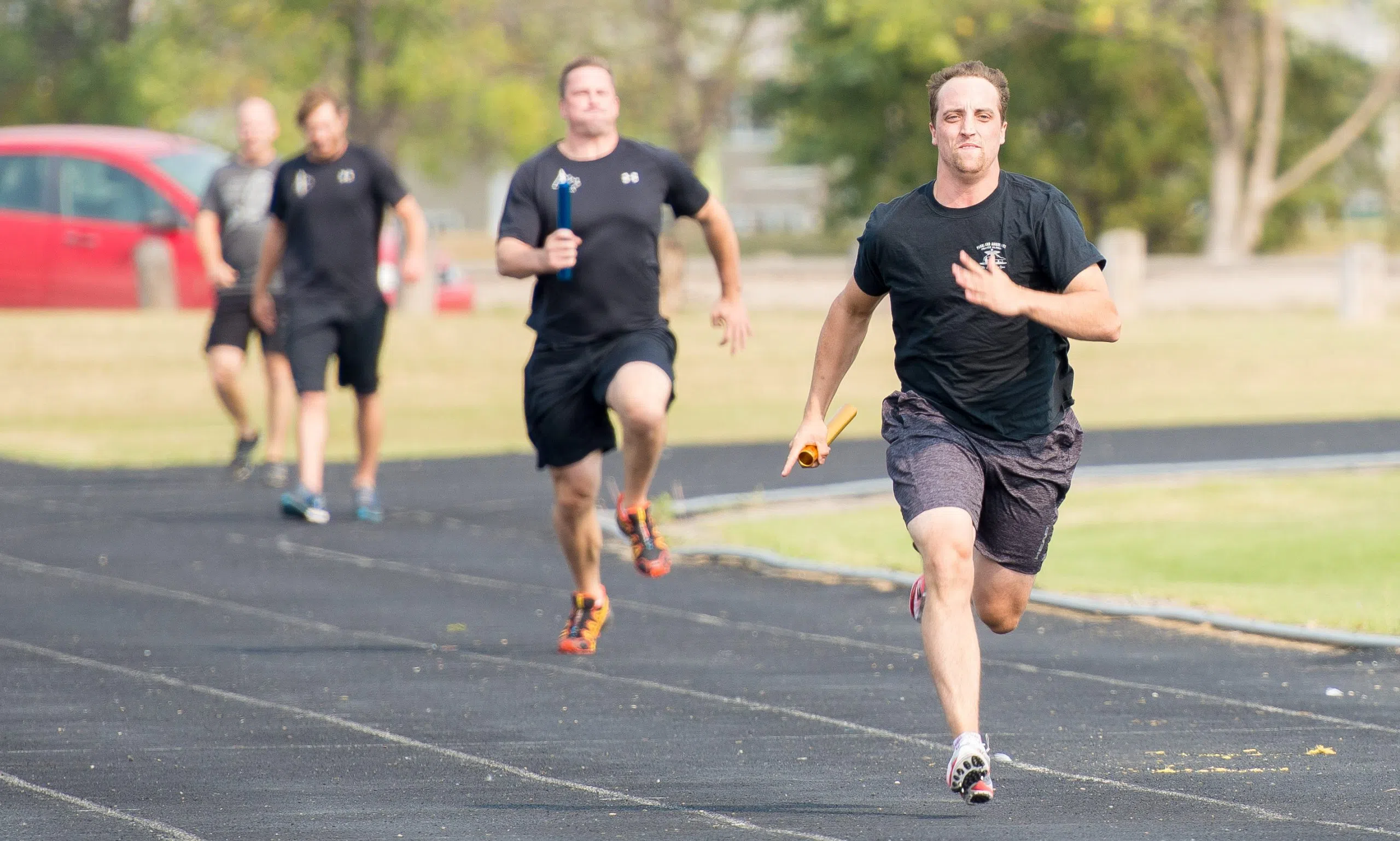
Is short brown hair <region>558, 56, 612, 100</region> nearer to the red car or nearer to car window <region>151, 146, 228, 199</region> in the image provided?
the red car

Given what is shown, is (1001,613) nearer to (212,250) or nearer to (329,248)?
(329,248)

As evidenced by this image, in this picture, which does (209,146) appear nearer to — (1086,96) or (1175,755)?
(1175,755)

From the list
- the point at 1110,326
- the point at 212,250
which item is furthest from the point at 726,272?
the point at 212,250

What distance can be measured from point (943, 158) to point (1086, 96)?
3389cm

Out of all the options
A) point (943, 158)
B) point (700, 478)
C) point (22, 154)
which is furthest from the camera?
point (22, 154)

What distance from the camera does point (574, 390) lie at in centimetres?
774

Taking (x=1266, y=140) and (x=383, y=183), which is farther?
(x=1266, y=140)

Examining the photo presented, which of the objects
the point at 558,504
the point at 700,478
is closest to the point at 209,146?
the point at 700,478

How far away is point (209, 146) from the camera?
21453mm

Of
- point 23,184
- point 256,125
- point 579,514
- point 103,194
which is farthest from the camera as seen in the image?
point 23,184

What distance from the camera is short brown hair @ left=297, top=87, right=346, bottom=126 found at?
11047 millimetres

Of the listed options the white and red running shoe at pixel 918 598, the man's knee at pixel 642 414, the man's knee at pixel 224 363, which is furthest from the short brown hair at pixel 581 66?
the man's knee at pixel 224 363

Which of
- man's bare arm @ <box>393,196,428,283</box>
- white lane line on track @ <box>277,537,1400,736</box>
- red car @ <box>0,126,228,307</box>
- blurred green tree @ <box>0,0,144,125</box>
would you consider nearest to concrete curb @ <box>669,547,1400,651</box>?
white lane line on track @ <box>277,537,1400,736</box>

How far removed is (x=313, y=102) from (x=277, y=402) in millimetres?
2837
